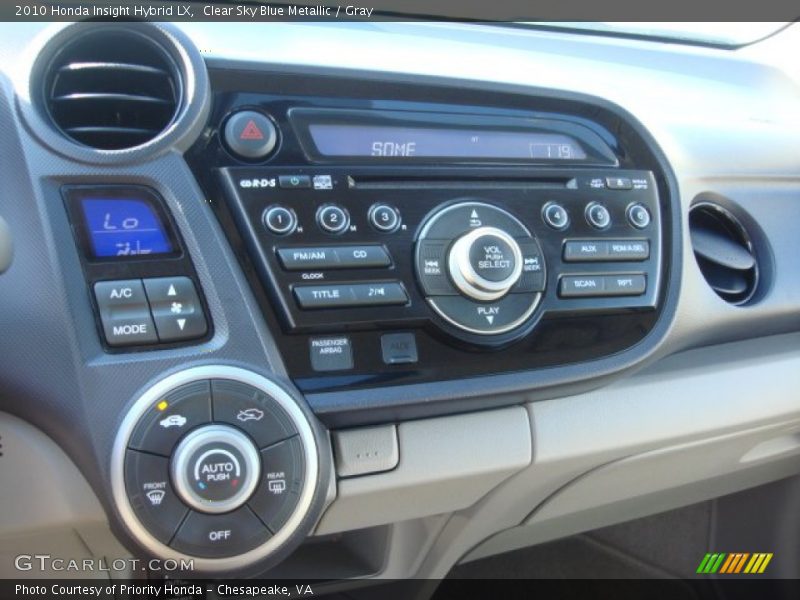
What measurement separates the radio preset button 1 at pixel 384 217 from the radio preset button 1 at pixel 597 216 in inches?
11.0

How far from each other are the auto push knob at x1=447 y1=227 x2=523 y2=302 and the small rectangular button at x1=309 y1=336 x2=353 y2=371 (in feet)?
0.52

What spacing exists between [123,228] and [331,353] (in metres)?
0.27

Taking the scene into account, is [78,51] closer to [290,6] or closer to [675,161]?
[290,6]

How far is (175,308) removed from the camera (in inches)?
35.7

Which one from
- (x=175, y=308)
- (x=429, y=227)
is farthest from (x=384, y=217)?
(x=175, y=308)

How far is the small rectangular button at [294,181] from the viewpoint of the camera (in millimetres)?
981

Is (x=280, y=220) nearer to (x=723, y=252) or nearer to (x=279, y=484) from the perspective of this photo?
(x=279, y=484)

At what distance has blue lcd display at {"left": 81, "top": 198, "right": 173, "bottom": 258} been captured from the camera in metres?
0.91

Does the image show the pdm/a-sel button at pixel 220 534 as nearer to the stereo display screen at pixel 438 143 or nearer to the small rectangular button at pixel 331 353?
the small rectangular button at pixel 331 353

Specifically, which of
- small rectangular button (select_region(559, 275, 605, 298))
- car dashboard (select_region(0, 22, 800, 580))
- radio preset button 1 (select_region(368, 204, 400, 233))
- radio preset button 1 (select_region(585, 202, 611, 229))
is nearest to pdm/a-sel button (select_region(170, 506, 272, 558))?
car dashboard (select_region(0, 22, 800, 580))

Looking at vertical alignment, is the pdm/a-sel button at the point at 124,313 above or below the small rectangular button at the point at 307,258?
below

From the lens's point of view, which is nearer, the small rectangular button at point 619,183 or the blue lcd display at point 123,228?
the blue lcd display at point 123,228

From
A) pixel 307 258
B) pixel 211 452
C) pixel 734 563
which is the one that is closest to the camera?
pixel 211 452

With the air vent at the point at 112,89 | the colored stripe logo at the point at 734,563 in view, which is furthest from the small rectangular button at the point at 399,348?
the colored stripe logo at the point at 734,563
